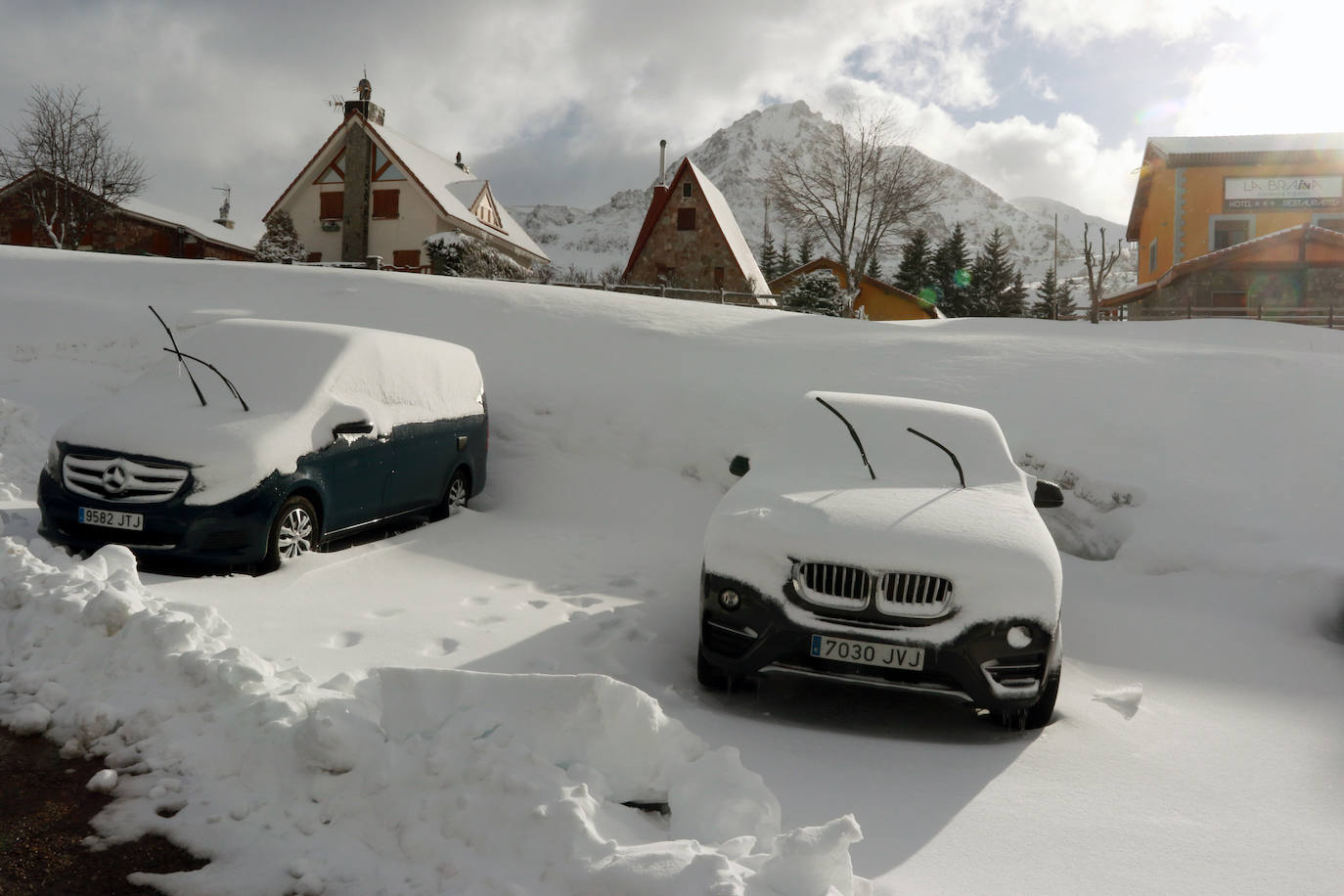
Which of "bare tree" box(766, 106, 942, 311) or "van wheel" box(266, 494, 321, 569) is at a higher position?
"bare tree" box(766, 106, 942, 311)

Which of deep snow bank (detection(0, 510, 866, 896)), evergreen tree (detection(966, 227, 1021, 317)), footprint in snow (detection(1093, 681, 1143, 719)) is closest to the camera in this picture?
deep snow bank (detection(0, 510, 866, 896))

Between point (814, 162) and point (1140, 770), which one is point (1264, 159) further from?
point (1140, 770)

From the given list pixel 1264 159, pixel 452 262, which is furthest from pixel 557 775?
pixel 1264 159

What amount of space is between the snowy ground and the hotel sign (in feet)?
81.6

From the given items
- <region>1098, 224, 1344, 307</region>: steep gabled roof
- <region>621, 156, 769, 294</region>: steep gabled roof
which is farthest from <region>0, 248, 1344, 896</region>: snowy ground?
<region>621, 156, 769, 294</region>: steep gabled roof

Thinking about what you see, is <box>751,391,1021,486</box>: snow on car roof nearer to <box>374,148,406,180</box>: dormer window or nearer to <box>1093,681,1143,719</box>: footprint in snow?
<box>1093,681,1143,719</box>: footprint in snow

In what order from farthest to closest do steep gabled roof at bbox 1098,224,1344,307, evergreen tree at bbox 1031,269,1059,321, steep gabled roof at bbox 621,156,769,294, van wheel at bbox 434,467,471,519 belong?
evergreen tree at bbox 1031,269,1059,321 → steep gabled roof at bbox 621,156,769,294 → steep gabled roof at bbox 1098,224,1344,307 → van wheel at bbox 434,467,471,519

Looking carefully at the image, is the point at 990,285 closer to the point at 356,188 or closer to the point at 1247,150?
the point at 1247,150

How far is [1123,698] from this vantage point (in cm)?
509

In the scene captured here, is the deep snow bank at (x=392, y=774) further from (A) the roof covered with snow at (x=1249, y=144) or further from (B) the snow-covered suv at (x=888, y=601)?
(A) the roof covered with snow at (x=1249, y=144)

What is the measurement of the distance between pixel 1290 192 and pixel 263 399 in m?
35.2

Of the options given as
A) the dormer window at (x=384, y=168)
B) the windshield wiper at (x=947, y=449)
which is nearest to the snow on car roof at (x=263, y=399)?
the windshield wiper at (x=947, y=449)

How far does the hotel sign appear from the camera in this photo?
1237 inches

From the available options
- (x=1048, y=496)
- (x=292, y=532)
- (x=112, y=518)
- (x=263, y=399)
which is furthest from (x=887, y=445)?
(x=112, y=518)
